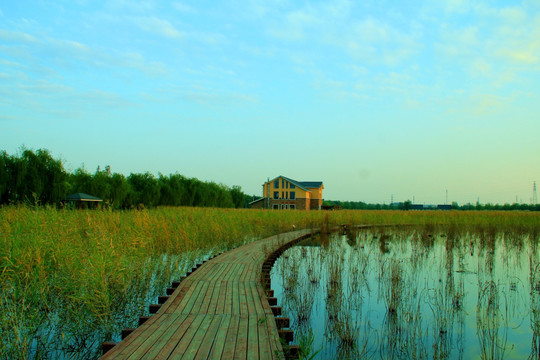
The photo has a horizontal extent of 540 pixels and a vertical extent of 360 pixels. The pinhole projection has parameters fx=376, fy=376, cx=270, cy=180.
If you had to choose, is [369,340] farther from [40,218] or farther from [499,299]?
[40,218]

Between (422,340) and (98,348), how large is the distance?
3953 mm

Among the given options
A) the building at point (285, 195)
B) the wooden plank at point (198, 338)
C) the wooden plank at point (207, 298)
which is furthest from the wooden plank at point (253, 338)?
the building at point (285, 195)

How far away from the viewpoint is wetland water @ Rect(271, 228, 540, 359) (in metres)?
4.60

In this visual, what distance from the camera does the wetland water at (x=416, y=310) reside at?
460 centimetres

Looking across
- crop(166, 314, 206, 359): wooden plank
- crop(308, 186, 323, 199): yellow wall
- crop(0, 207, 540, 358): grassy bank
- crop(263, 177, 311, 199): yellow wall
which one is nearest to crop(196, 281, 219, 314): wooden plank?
crop(166, 314, 206, 359): wooden plank

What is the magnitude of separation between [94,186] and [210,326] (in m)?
27.1

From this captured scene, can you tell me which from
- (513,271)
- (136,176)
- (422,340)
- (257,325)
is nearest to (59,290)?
(257,325)

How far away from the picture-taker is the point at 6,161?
64.8ft

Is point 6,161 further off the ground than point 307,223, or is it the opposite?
point 6,161

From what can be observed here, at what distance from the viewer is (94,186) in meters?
27.9

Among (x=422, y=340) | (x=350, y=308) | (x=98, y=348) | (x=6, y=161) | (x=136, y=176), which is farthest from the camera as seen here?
(x=136, y=176)

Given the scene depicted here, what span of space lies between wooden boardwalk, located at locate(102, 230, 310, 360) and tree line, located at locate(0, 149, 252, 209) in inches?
210

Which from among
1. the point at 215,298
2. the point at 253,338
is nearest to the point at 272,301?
the point at 215,298

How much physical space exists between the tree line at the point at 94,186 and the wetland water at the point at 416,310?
664cm
